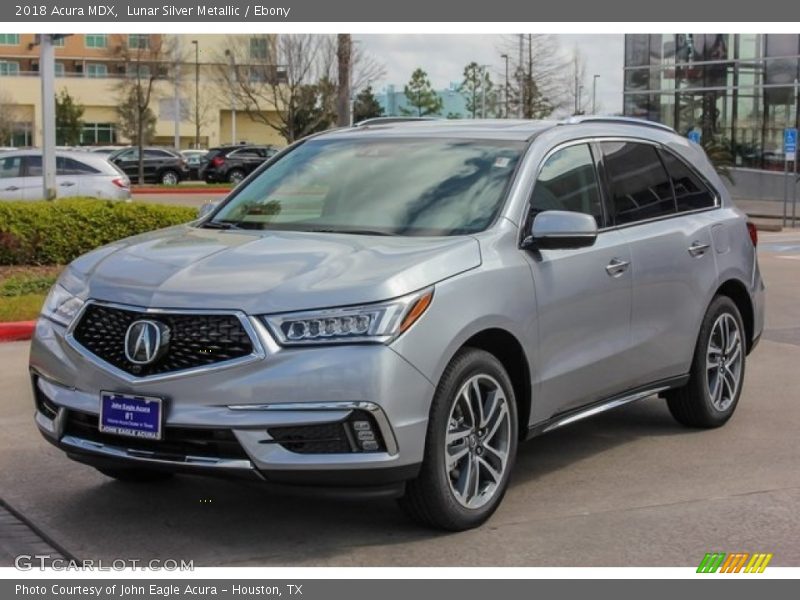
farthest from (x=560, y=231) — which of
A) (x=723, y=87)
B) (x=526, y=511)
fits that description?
(x=723, y=87)

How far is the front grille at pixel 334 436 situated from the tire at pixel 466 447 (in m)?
0.31

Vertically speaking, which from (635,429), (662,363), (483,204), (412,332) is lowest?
(635,429)

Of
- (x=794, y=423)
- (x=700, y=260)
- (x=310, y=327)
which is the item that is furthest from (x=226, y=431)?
(x=794, y=423)

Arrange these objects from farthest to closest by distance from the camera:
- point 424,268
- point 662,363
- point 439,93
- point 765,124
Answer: point 439,93, point 765,124, point 662,363, point 424,268

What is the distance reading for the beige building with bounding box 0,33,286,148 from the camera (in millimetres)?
74250

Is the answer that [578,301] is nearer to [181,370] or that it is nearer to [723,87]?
[181,370]

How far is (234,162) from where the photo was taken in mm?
44781

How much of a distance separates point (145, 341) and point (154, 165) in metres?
40.5

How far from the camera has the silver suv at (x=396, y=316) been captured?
4.68 metres

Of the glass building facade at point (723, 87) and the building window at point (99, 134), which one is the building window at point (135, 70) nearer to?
the glass building facade at point (723, 87)

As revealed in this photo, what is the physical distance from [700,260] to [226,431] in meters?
3.38

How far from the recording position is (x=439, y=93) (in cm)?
8150

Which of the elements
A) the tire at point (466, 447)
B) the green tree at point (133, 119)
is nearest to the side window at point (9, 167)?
the tire at point (466, 447)

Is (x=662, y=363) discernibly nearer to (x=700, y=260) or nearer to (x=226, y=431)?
(x=700, y=260)
